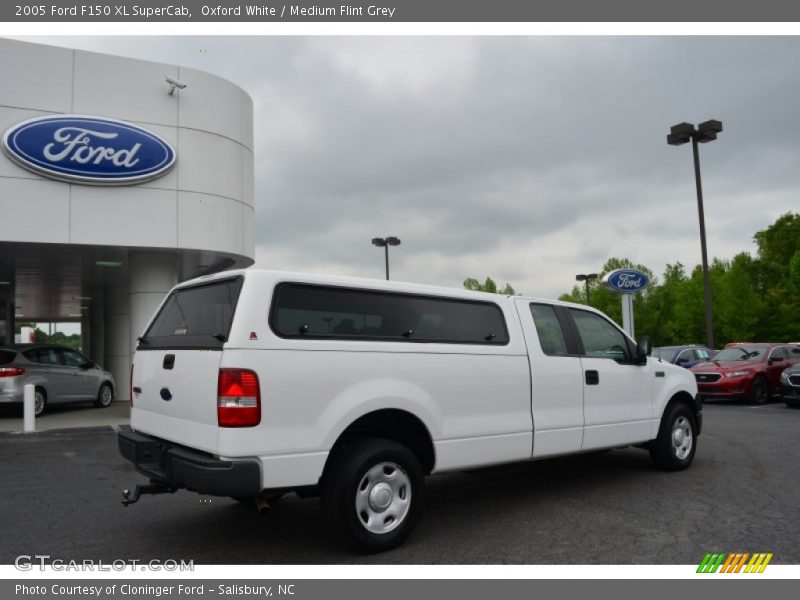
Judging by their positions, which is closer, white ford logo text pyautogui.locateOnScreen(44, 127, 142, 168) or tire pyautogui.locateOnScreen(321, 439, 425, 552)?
tire pyautogui.locateOnScreen(321, 439, 425, 552)

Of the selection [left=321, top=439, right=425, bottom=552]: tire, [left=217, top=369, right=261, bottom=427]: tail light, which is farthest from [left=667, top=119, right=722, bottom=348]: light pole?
[left=217, top=369, right=261, bottom=427]: tail light

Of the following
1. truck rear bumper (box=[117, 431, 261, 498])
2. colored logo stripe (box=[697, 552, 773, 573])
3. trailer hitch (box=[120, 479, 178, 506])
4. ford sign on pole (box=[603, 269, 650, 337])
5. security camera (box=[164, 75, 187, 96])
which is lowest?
colored logo stripe (box=[697, 552, 773, 573])

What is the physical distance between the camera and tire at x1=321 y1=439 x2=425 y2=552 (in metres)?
4.42

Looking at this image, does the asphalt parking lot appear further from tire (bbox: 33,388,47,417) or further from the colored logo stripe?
tire (bbox: 33,388,47,417)

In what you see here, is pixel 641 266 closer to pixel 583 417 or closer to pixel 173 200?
pixel 173 200

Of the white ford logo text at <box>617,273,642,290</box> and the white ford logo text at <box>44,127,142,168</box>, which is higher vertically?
the white ford logo text at <box>44,127,142,168</box>

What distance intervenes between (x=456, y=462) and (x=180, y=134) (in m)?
10.9

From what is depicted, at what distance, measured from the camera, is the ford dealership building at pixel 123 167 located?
40.0 feet

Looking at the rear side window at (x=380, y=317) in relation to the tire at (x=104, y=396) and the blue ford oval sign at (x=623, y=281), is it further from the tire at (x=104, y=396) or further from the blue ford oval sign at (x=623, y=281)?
the blue ford oval sign at (x=623, y=281)

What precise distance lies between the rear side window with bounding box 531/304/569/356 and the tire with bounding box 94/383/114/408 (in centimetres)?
→ 1260

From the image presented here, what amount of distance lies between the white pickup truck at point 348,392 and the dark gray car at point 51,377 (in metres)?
9.12

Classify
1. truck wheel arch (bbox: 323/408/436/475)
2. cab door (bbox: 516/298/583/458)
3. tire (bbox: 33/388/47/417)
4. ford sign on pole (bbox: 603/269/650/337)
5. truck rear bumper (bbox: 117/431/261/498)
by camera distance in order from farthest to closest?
1. ford sign on pole (bbox: 603/269/650/337)
2. tire (bbox: 33/388/47/417)
3. cab door (bbox: 516/298/583/458)
4. truck wheel arch (bbox: 323/408/436/475)
5. truck rear bumper (bbox: 117/431/261/498)

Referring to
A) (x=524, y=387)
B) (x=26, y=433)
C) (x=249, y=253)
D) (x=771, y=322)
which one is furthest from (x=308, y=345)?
(x=771, y=322)

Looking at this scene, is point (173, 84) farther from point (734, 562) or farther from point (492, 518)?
point (734, 562)
